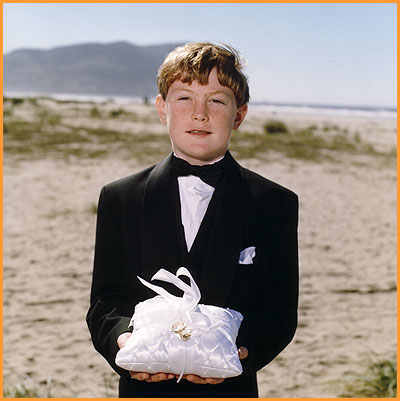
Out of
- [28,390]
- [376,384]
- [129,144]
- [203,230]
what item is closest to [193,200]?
[203,230]

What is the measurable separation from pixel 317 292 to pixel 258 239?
4088 mm

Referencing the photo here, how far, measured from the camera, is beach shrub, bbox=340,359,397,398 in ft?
10.6

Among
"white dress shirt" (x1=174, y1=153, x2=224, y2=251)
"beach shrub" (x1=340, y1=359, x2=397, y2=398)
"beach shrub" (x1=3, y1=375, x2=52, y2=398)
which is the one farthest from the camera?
"beach shrub" (x1=340, y1=359, x2=397, y2=398)

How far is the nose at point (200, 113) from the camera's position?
1317mm

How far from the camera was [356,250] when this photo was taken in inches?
267

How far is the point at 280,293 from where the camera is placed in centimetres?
140

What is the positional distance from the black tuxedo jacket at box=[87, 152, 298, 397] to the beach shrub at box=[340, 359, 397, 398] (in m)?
2.11

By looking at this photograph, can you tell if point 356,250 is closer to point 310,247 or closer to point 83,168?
point 310,247

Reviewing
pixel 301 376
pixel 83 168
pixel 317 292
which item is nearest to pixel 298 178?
pixel 83 168

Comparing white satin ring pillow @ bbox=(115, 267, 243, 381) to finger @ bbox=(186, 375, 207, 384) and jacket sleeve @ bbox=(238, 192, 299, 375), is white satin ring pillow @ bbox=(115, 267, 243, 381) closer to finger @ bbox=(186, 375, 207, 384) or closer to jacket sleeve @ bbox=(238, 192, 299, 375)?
finger @ bbox=(186, 375, 207, 384)

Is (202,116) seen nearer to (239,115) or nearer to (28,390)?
(239,115)

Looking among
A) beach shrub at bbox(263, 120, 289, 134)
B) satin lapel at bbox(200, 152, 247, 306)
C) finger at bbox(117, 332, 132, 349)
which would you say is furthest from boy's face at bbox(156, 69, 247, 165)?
beach shrub at bbox(263, 120, 289, 134)

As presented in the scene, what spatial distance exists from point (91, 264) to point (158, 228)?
4.60 metres

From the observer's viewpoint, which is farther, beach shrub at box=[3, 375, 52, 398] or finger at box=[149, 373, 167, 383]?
beach shrub at box=[3, 375, 52, 398]
